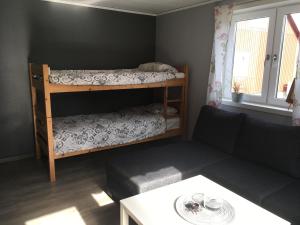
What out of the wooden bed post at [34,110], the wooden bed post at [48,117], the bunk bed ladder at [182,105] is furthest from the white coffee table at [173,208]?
the wooden bed post at [34,110]

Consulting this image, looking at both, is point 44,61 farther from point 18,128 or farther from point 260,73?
point 260,73

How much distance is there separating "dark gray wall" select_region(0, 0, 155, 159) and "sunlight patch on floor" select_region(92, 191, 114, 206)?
1439mm

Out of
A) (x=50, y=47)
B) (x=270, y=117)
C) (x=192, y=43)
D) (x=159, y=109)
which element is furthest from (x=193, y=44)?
(x=50, y=47)

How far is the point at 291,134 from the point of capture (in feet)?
7.10

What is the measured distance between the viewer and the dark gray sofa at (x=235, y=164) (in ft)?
6.27

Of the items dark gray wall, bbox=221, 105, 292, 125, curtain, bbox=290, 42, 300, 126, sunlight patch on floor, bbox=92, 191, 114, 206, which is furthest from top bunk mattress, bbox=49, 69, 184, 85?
curtain, bbox=290, 42, 300, 126

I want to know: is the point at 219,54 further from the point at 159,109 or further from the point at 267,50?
the point at 159,109

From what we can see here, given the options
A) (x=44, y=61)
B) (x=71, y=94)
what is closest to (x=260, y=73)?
(x=71, y=94)

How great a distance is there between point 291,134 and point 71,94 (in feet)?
8.97

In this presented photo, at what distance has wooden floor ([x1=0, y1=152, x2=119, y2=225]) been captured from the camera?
2.14 m

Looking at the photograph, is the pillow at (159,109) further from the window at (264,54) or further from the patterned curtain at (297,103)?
the patterned curtain at (297,103)

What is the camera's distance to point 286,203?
5.70 ft

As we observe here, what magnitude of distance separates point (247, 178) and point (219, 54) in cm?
152

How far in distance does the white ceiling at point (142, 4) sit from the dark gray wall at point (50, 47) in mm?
97
